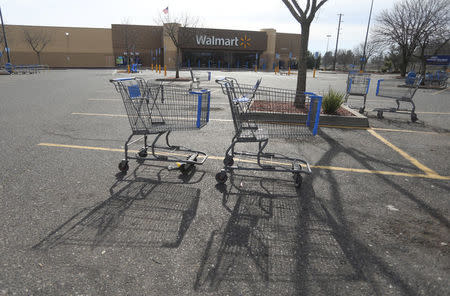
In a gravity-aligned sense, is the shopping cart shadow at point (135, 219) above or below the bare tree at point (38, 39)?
below

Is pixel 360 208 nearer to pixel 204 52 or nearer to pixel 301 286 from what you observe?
pixel 301 286

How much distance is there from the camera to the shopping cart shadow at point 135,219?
2811 mm

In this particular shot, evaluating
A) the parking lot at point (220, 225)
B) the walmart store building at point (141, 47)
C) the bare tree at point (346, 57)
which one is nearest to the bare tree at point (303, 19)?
the parking lot at point (220, 225)

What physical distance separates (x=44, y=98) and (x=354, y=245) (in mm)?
12141

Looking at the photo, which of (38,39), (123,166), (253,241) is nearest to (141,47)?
(38,39)

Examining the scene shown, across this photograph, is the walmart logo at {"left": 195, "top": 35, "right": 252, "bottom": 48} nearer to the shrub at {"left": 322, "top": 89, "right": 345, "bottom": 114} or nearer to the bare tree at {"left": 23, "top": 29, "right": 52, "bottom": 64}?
the bare tree at {"left": 23, "top": 29, "right": 52, "bottom": 64}

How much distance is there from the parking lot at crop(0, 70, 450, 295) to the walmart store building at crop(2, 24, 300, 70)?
146 feet

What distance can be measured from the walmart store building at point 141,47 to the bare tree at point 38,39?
211 millimetres

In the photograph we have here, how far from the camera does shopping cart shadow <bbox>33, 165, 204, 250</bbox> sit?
2.81 m

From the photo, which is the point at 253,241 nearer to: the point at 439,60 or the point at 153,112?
the point at 153,112

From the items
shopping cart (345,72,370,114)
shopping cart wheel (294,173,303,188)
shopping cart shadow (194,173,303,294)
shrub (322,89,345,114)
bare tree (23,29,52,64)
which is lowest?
shopping cart shadow (194,173,303,294)

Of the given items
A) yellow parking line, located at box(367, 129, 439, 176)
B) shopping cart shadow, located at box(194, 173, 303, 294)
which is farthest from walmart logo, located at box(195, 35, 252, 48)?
shopping cart shadow, located at box(194, 173, 303, 294)

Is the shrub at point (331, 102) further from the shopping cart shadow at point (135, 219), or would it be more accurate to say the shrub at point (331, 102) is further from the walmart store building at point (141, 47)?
the walmart store building at point (141, 47)

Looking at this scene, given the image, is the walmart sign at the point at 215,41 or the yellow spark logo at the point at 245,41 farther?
the yellow spark logo at the point at 245,41
